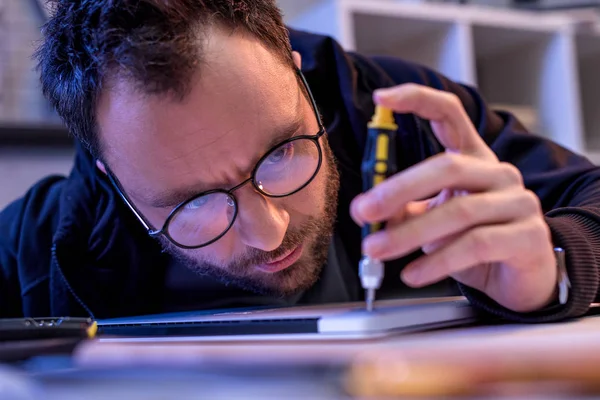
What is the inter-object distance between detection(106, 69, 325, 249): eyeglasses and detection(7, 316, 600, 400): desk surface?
0.35m

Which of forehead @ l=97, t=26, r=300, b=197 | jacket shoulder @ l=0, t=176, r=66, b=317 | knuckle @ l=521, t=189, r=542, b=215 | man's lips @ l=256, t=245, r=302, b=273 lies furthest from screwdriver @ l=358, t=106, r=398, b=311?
jacket shoulder @ l=0, t=176, r=66, b=317

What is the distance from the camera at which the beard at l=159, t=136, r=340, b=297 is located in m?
Result: 0.87

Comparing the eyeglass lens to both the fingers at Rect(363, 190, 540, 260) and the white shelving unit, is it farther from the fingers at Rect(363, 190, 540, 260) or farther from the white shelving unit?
the white shelving unit

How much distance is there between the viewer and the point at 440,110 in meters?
0.54

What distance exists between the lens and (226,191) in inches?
30.5

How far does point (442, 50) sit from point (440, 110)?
1.21 metres

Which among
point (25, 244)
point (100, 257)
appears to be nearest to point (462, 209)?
point (100, 257)

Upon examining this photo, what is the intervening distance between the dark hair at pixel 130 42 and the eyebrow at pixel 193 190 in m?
0.11

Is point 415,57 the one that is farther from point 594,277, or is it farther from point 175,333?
point 175,333

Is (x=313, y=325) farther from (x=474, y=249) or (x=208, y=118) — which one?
(x=208, y=118)

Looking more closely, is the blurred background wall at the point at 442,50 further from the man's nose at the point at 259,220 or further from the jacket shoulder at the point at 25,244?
the man's nose at the point at 259,220

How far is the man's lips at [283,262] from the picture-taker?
88 cm

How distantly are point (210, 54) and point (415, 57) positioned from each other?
1140 millimetres

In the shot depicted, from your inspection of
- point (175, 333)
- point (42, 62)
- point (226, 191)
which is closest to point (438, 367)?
point (175, 333)
